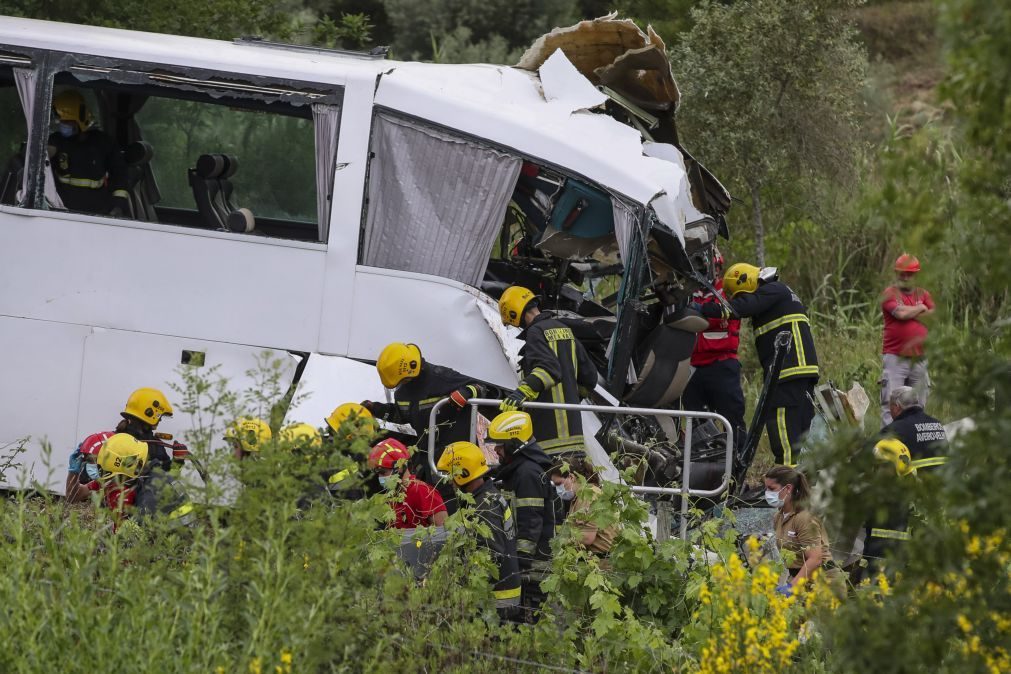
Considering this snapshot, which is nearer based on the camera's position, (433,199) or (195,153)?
(433,199)

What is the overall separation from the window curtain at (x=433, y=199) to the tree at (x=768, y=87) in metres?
5.24

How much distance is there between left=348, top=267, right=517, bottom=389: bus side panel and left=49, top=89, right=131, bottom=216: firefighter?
1725 mm

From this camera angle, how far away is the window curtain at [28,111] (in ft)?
26.2

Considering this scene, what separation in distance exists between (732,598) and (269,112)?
4.86 metres

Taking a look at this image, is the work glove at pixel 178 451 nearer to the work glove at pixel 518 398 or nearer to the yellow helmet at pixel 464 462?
the yellow helmet at pixel 464 462

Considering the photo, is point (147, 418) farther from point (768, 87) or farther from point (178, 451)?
point (768, 87)

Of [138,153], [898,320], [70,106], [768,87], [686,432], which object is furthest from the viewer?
[768,87]

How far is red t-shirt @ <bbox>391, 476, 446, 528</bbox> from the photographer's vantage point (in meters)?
7.13

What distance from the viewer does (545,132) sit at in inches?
314

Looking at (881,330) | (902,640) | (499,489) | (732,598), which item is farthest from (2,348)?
(881,330)

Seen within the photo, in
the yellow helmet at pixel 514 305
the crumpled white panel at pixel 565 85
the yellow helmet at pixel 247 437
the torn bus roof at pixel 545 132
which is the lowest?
the yellow helmet at pixel 514 305

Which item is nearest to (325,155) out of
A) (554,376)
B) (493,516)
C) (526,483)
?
(554,376)

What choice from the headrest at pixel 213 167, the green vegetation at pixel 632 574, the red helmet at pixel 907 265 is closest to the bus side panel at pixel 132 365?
the green vegetation at pixel 632 574

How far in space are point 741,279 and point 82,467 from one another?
4.80m
